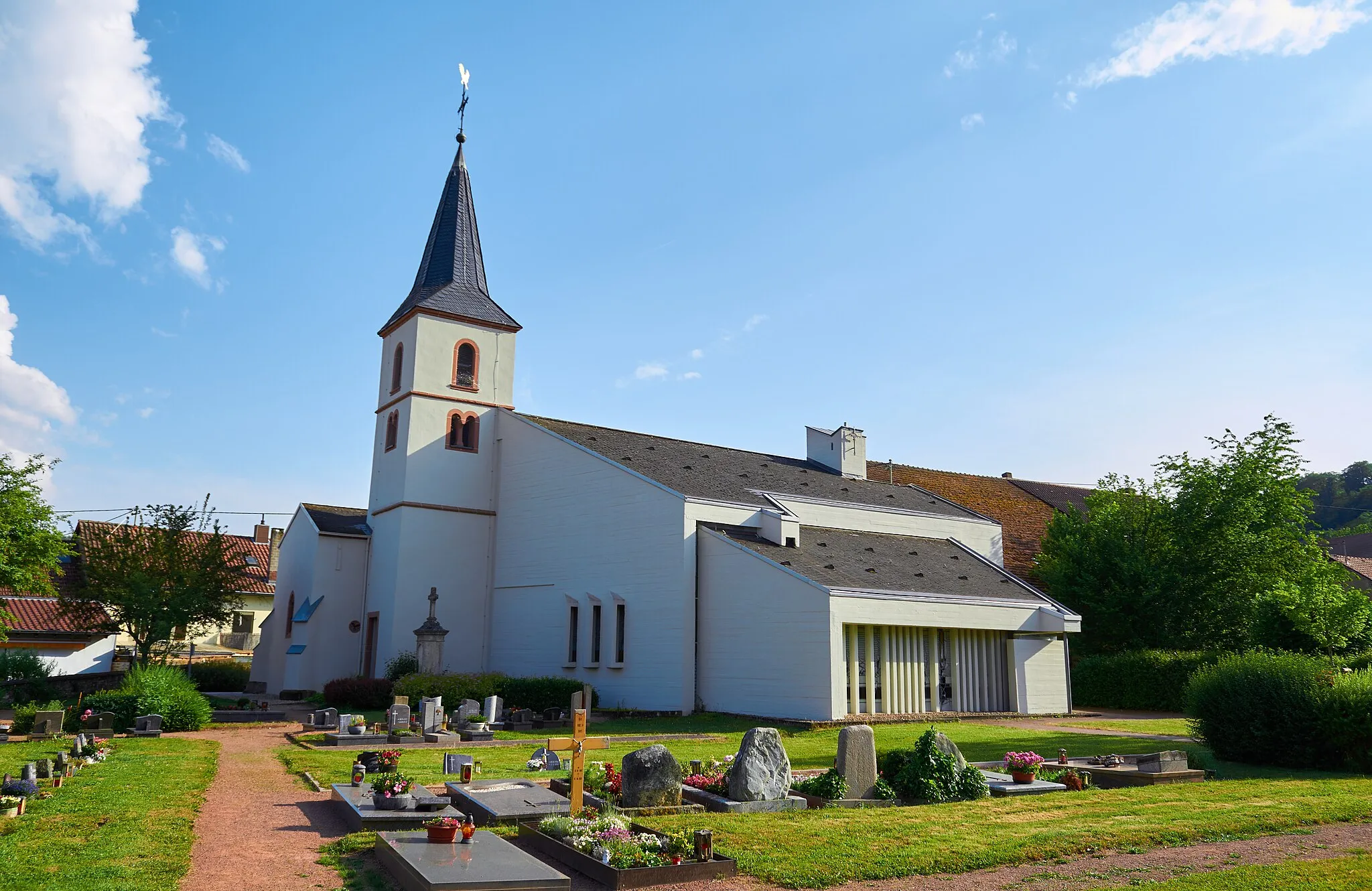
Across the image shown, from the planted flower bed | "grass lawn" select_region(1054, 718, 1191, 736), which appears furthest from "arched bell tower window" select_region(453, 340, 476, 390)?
the planted flower bed

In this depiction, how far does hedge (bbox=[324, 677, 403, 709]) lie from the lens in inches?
1183

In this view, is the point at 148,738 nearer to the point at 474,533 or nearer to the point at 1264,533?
the point at 474,533

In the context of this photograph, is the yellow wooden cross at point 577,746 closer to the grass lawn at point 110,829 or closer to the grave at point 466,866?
the grave at point 466,866

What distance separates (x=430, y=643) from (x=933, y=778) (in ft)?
72.7

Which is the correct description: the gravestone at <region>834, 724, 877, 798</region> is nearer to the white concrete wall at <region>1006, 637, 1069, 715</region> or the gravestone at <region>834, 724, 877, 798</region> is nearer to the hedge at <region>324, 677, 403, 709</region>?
the white concrete wall at <region>1006, 637, 1069, 715</region>

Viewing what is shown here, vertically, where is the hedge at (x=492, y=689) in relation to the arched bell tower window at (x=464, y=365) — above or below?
below

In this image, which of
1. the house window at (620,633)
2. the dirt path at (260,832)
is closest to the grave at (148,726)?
the dirt path at (260,832)

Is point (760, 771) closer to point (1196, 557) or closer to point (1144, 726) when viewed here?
point (1144, 726)

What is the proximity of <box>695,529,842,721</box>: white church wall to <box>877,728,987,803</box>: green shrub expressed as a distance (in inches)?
426

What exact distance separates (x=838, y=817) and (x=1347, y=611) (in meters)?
19.7

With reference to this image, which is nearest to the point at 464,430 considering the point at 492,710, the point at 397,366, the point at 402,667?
the point at 397,366

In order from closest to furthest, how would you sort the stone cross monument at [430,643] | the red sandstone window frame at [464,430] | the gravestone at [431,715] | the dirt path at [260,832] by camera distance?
1. the dirt path at [260,832]
2. the gravestone at [431,715]
3. the stone cross monument at [430,643]
4. the red sandstone window frame at [464,430]

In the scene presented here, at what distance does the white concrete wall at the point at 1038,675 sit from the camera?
29000mm

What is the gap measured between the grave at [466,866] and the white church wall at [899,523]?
24216mm
